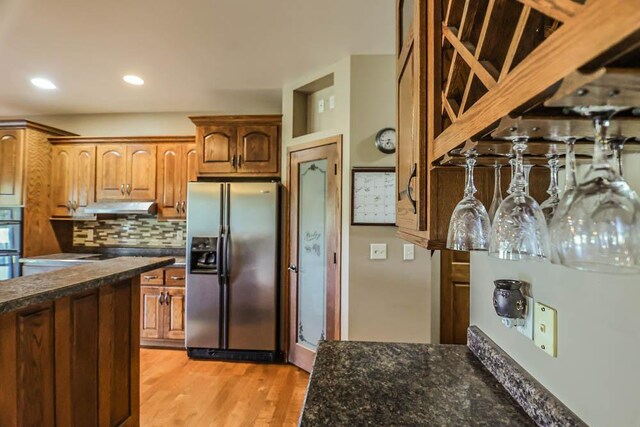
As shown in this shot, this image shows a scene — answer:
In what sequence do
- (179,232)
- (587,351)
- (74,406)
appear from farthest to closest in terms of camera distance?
1. (179,232)
2. (74,406)
3. (587,351)

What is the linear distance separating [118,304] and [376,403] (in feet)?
5.47

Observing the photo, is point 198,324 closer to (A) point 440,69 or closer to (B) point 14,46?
(B) point 14,46

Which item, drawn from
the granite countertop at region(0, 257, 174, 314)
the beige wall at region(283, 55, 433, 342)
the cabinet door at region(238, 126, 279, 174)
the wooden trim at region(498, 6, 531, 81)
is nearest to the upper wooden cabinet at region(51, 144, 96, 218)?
the cabinet door at region(238, 126, 279, 174)

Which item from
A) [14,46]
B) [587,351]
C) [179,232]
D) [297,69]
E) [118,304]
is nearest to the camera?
[587,351]

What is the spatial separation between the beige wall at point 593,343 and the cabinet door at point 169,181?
356 centimetres

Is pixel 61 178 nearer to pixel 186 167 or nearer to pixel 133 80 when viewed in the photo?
pixel 186 167

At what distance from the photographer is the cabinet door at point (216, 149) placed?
140 inches

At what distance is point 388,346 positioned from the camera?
1.29 m

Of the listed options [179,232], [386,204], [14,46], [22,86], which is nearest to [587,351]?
[386,204]

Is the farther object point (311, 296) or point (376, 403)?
point (311, 296)

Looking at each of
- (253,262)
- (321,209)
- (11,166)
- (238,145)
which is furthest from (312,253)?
(11,166)

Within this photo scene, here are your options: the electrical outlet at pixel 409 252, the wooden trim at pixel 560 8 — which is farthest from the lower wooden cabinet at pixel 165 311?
the wooden trim at pixel 560 8

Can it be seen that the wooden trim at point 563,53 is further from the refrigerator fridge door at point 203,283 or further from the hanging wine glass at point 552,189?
the refrigerator fridge door at point 203,283

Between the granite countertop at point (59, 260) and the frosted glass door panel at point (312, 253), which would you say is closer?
the frosted glass door panel at point (312, 253)
